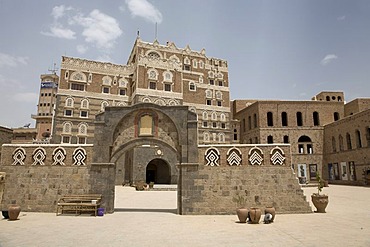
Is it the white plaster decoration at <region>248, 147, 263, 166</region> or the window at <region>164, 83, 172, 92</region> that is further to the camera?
the window at <region>164, 83, 172, 92</region>

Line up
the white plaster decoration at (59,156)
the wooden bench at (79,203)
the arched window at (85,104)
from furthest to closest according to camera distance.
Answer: the arched window at (85,104) < the white plaster decoration at (59,156) < the wooden bench at (79,203)

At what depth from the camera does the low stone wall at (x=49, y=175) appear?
13203 mm

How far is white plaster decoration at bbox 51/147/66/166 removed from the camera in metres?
13.7

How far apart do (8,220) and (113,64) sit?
32.4m

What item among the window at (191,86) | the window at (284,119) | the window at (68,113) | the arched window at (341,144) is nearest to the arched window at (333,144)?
the arched window at (341,144)

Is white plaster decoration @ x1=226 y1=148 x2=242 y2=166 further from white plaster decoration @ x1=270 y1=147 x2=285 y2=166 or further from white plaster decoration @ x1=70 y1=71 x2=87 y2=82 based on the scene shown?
white plaster decoration @ x1=70 y1=71 x2=87 y2=82

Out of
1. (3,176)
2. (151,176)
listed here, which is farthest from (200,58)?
(3,176)

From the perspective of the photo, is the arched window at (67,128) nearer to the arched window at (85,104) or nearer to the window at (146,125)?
the arched window at (85,104)

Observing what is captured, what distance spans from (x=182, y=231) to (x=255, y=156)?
6209 millimetres

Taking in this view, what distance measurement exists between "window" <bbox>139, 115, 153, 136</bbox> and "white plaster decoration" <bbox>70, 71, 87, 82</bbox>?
90.9 ft

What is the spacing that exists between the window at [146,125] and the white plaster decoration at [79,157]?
3.30m

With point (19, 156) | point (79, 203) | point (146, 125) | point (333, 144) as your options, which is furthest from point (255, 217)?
point (333, 144)

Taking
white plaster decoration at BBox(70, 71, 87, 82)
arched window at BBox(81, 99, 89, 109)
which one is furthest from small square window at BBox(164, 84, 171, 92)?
white plaster decoration at BBox(70, 71, 87, 82)

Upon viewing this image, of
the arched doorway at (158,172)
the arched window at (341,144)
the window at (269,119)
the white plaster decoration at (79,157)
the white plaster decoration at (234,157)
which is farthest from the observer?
the window at (269,119)
